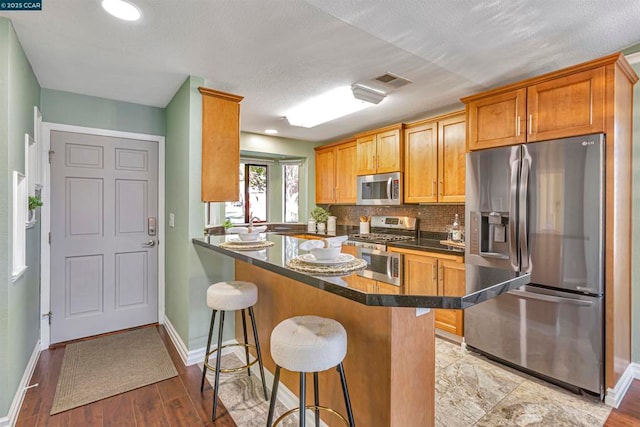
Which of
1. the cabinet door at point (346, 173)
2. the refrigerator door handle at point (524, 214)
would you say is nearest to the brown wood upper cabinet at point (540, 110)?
the refrigerator door handle at point (524, 214)

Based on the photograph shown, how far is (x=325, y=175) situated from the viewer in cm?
516

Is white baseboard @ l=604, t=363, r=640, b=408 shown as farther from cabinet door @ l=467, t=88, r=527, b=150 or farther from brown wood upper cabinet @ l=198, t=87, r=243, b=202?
brown wood upper cabinet @ l=198, t=87, r=243, b=202

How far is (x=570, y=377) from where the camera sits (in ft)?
7.32

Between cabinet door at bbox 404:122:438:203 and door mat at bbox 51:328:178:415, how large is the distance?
2944 millimetres

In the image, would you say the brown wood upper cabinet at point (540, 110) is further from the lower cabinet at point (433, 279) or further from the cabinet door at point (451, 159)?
the lower cabinet at point (433, 279)

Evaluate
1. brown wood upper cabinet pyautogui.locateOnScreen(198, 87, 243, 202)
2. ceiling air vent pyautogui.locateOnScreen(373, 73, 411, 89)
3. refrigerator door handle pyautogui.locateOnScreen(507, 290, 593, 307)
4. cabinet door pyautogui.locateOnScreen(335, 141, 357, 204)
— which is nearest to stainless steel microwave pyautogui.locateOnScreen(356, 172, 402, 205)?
cabinet door pyautogui.locateOnScreen(335, 141, 357, 204)

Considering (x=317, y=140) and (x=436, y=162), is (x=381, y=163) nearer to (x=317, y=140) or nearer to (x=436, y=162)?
(x=436, y=162)

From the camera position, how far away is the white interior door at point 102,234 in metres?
3.04

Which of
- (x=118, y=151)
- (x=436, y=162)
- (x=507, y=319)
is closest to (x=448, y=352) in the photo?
(x=507, y=319)

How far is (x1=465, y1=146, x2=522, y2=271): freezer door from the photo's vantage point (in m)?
2.51

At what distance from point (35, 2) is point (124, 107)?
1.62 metres

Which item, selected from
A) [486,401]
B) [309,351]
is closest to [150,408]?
[309,351]

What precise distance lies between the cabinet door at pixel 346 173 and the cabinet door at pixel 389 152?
0.56 meters

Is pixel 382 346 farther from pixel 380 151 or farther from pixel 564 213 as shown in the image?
pixel 380 151
